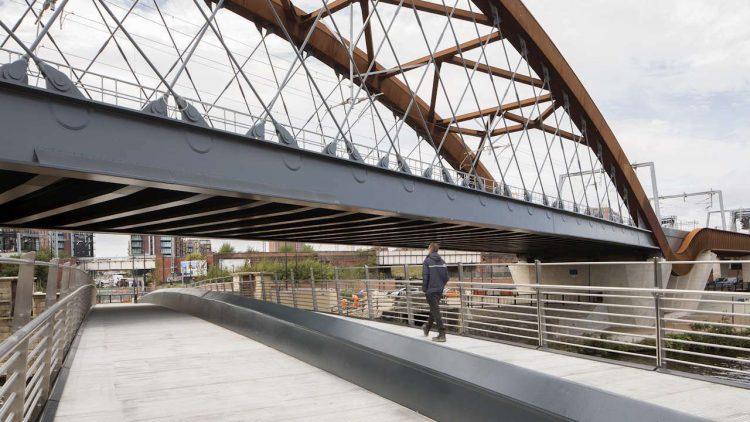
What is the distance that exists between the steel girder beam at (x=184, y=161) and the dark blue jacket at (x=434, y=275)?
6.64 m

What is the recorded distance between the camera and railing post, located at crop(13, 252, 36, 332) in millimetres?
5363

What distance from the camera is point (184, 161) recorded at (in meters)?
15.0

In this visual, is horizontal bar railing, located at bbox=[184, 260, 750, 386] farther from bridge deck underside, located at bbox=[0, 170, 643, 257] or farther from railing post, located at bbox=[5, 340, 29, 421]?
railing post, located at bbox=[5, 340, 29, 421]

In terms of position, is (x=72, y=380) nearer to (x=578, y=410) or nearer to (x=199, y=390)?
(x=199, y=390)

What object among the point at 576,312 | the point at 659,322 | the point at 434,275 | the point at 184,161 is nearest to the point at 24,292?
the point at 434,275

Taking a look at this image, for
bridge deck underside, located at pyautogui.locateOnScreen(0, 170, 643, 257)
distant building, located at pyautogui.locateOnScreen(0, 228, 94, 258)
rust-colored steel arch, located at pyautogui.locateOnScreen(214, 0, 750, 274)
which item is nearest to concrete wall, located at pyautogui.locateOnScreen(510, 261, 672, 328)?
rust-colored steel arch, located at pyautogui.locateOnScreen(214, 0, 750, 274)

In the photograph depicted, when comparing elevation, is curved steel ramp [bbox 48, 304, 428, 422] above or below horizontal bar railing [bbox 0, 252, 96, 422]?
below

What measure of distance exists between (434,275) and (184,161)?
720 centimetres

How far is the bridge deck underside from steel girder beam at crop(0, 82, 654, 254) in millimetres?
1526

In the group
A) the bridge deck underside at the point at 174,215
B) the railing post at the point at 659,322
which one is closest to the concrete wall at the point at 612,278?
the bridge deck underside at the point at 174,215

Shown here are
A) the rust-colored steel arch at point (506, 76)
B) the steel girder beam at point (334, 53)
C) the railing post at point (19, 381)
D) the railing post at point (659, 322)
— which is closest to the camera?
the railing post at point (19, 381)

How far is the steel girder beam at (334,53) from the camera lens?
30897mm

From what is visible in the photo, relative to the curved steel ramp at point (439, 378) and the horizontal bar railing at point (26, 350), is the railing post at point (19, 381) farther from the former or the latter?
the curved steel ramp at point (439, 378)

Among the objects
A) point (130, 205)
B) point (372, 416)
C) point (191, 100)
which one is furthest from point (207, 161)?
point (372, 416)
